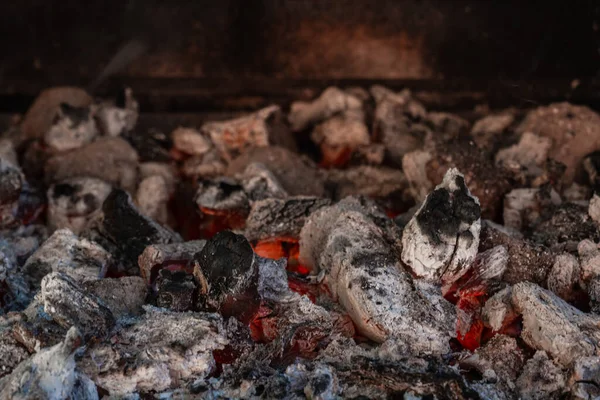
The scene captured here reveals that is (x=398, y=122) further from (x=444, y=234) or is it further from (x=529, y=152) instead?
(x=444, y=234)

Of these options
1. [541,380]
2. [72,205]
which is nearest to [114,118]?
[72,205]

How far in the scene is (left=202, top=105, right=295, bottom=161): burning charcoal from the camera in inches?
102

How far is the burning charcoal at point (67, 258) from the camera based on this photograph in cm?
182

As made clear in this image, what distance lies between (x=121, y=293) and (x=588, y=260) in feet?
3.85

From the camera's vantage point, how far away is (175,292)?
1651 millimetres

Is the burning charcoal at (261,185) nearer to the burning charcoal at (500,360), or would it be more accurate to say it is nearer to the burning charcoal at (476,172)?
the burning charcoal at (476,172)

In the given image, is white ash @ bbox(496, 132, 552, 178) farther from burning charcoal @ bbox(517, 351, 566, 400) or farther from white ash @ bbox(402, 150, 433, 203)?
burning charcoal @ bbox(517, 351, 566, 400)

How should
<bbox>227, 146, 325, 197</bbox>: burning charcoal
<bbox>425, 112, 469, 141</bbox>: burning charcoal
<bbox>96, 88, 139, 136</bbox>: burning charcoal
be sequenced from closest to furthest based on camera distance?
<bbox>227, 146, 325, 197</bbox>: burning charcoal, <bbox>96, 88, 139, 136</bbox>: burning charcoal, <bbox>425, 112, 469, 141</bbox>: burning charcoal

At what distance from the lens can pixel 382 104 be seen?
2.74 metres

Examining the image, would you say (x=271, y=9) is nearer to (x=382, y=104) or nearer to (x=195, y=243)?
(x=382, y=104)

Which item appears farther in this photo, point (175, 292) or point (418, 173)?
point (418, 173)

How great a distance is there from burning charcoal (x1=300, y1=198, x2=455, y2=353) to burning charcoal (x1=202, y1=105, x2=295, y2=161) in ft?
2.46

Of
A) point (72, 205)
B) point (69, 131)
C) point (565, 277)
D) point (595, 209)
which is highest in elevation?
point (595, 209)

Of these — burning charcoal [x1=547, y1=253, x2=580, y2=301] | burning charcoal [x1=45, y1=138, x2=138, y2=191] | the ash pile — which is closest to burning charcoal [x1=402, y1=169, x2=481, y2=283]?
the ash pile
